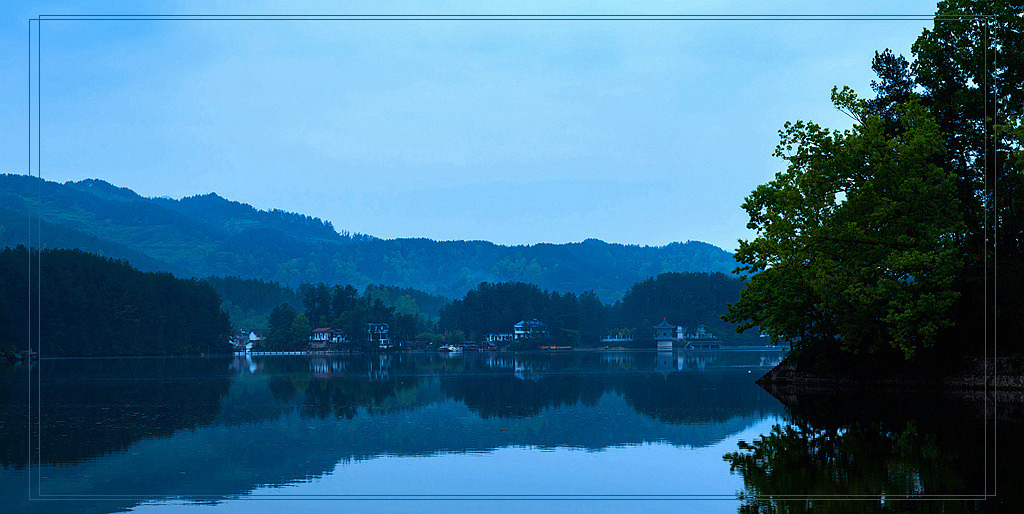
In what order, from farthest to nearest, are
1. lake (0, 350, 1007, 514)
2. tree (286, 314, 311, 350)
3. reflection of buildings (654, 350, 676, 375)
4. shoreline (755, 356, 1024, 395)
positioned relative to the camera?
tree (286, 314, 311, 350)
reflection of buildings (654, 350, 676, 375)
shoreline (755, 356, 1024, 395)
lake (0, 350, 1007, 514)

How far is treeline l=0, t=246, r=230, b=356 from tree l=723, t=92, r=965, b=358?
11753 cm

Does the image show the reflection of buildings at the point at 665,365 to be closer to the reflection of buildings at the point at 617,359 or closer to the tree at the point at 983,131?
the reflection of buildings at the point at 617,359

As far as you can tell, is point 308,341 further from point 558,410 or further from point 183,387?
point 558,410

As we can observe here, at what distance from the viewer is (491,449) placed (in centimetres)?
2938

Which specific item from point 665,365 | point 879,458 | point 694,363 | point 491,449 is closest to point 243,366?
point 665,365

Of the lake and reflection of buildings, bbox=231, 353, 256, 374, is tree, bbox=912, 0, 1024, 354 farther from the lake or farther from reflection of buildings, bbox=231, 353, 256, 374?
reflection of buildings, bbox=231, 353, 256, 374

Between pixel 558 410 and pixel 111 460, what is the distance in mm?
21281

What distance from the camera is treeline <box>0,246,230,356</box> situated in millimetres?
146000

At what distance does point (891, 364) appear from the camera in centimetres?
5097

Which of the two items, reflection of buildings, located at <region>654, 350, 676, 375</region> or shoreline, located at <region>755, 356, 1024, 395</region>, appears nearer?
shoreline, located at <region>755, 356, 1024, 395</region>

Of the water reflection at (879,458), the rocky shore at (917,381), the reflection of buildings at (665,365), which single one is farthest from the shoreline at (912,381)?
the reflection of buildings at (665,365)

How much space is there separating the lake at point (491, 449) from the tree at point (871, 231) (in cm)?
408

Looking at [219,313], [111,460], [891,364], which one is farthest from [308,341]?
[111,460]

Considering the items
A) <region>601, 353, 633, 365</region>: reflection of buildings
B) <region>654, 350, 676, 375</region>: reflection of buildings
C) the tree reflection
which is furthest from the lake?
<region>601, 353, 633, 365</region>: reflection of buildings
